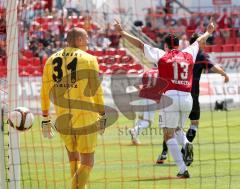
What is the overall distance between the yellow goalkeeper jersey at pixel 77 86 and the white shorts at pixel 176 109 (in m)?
3.03

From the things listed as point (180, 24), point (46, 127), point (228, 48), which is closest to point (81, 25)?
point (180, 24)

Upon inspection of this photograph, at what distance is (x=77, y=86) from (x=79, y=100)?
18 cm

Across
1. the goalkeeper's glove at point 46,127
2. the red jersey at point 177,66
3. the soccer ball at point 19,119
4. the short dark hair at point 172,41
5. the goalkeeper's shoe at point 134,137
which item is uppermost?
the short dark hair at point 172,41

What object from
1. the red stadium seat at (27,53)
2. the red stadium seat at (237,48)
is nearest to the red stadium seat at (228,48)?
the red stadium seat at (237,48)

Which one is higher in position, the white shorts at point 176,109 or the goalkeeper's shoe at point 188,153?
the white shorts at point 176,109

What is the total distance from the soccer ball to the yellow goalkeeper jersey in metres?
0.41

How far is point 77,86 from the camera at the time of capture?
992 centimetres

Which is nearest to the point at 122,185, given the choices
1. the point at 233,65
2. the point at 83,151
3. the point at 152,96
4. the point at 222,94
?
the point at 83,151

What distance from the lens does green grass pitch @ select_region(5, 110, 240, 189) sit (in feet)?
40.4

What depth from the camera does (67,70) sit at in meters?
9.95

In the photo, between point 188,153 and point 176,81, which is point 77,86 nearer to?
point 176,81

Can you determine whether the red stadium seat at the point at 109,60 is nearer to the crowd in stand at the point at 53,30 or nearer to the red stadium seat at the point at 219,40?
the crowd in stand at the point at 53,30

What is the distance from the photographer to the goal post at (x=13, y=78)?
402 inches

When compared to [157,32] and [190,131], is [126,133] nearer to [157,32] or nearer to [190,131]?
[190,131]
